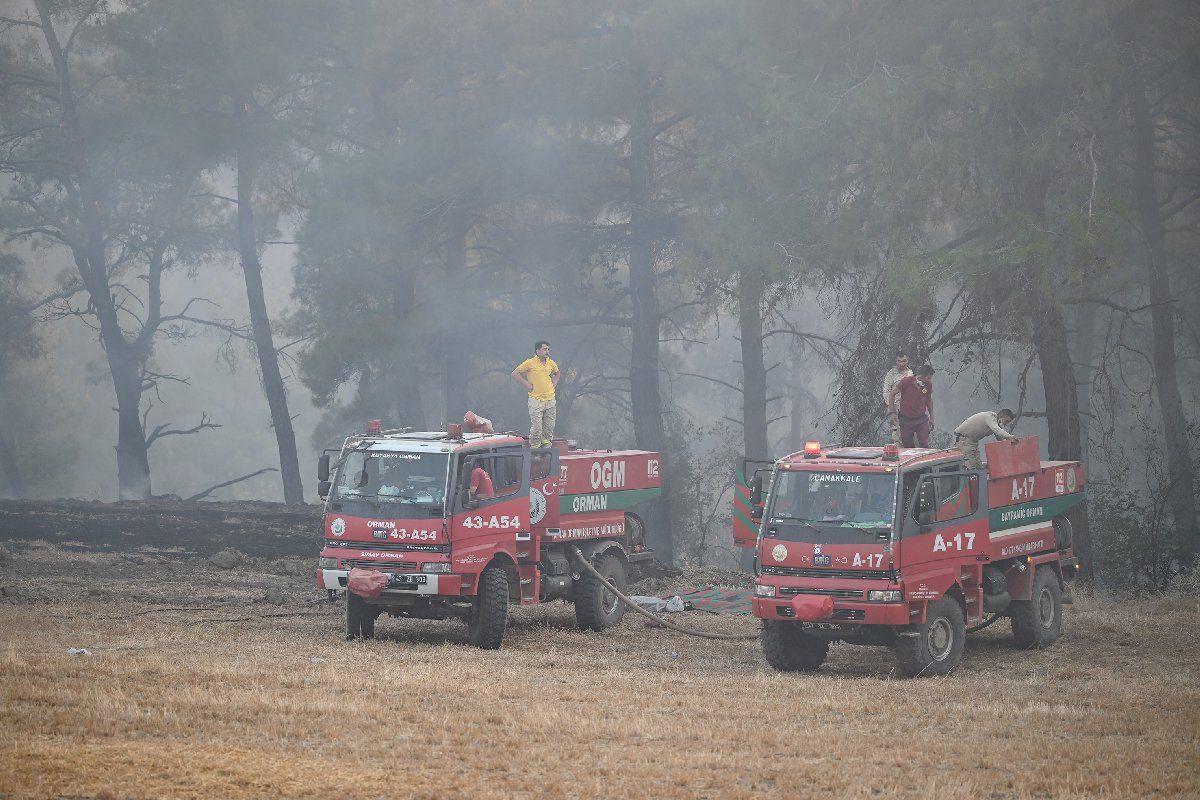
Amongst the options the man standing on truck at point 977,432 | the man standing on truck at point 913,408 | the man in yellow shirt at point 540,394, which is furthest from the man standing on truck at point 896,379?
the man in yellow shirt at point 540,394

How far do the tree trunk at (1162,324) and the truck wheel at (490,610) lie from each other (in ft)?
45.1

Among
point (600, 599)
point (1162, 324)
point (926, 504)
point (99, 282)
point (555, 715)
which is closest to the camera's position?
point (555, 715)

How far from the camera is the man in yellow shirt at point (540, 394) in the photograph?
19969 mm

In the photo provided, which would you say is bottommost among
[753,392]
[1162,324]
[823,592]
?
[823,592]

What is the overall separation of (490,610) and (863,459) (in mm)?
4645

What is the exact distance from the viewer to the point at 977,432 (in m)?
17.6

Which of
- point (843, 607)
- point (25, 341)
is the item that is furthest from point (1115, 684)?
point (25, 341)

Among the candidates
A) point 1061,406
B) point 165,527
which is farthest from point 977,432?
point 165,527

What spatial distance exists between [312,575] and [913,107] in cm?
1243

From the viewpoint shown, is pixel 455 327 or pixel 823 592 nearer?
pixel 823 592

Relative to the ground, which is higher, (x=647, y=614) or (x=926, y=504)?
(x=926, y=504)

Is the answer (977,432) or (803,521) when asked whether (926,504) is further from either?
(977,432)

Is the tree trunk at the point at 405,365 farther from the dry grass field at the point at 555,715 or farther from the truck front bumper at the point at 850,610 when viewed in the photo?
the truck front bumper at the point at 850,610

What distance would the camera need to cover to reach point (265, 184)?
4375cm
